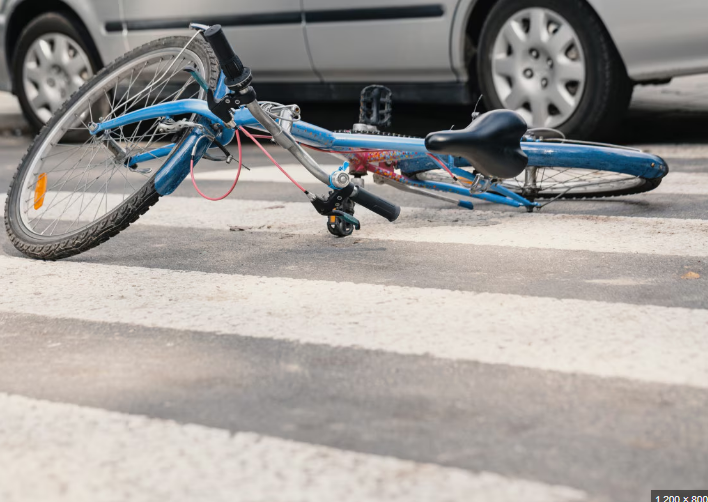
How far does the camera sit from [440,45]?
6156 mm

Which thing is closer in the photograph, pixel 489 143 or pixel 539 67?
pixel 489 143

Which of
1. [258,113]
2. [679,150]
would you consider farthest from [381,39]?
[258,113]

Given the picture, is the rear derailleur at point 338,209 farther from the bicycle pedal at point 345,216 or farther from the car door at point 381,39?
the car door at point 381,39

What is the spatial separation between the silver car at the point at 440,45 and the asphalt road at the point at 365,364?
1.83 m

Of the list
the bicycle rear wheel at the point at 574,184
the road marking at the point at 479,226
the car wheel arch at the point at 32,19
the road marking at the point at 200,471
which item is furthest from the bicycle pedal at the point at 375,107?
the car wheel arch at the point at 32,19

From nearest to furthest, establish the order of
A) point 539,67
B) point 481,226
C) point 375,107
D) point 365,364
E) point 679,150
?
point 365,364 < point 481,226 < point 375,107 < point 679,150 < point 539,67

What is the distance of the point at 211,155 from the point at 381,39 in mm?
2693

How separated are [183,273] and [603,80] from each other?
10.2ft

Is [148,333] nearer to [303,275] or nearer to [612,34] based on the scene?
[303,275]

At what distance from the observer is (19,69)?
7.56 metres

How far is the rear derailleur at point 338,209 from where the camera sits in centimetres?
364

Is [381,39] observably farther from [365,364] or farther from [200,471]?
[200,471]

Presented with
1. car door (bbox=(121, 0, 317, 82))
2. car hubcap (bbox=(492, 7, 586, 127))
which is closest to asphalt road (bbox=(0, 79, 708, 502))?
car hubcap (bbox=(492, 7, 586, 127))

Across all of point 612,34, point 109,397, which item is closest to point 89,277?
point 109,397
